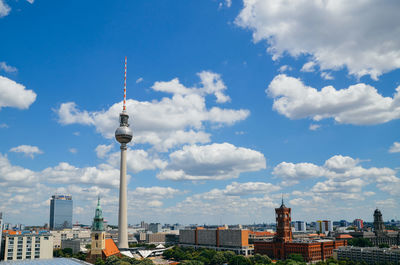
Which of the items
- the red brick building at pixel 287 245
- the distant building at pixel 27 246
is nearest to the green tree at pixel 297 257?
the red brick building at pixel 287 245

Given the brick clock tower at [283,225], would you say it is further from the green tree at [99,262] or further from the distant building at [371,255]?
the green tree at [99,262]

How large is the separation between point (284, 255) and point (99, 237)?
85.6 meters

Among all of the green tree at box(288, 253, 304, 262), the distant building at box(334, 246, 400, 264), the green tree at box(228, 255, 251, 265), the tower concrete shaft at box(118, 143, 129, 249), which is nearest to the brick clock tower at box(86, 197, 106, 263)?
the tower concrete shaft at box(118, 143, 129, 249)

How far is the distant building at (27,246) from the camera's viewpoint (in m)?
139

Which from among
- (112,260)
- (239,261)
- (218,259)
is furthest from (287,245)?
(112,260)

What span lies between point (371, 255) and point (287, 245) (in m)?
36.8

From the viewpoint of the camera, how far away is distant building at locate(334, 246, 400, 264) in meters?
145

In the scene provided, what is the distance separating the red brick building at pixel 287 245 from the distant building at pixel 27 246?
98.6 meters

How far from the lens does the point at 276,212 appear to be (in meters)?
190

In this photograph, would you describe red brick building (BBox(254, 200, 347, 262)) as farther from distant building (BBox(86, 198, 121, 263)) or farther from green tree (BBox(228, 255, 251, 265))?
distant building (BBox(86, 198, 121, 263))

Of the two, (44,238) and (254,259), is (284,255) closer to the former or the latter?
(254,259)

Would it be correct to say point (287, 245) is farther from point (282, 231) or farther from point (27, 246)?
point (27, 246)

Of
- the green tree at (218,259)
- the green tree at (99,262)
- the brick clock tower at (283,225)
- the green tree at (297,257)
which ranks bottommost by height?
the green tree at (218,259)

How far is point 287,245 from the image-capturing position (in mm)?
175625
